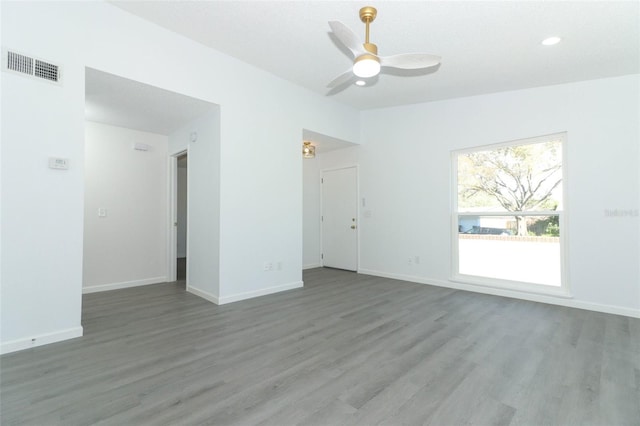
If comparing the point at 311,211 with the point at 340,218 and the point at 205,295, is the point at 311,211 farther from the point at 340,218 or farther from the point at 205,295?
the point at 205,295

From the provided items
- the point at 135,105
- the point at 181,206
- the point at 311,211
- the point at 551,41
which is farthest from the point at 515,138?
the point at 181,206

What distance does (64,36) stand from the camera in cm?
269

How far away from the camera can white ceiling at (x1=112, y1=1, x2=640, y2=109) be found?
267 centimetres

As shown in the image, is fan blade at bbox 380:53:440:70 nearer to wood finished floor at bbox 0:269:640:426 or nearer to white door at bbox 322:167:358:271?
wood finished floor at bbox 0:269:640:426

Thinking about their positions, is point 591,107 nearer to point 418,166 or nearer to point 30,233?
point 418,166

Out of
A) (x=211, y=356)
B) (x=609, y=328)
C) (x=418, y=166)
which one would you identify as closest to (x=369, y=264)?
(x=418, y=166)

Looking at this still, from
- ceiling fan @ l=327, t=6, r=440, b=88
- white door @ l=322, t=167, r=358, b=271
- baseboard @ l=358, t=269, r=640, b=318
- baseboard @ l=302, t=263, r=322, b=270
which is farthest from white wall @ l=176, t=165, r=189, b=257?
ceiling fan @ l=327, t=6, r=440, b=88

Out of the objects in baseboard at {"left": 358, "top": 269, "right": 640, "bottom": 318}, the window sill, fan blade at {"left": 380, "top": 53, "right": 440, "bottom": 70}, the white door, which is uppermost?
fan blade at {"left": 380, "top": 53, "right": 440, "bottom": 70}

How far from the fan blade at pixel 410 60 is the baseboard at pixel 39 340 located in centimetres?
368

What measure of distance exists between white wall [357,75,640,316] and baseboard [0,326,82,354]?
4367 mm

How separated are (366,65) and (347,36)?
0.93 feet

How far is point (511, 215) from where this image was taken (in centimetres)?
424

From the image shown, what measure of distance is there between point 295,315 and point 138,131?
3909 mm

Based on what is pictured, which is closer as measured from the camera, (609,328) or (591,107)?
(609,328)
